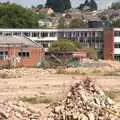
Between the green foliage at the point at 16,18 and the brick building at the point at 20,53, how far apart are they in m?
42.6

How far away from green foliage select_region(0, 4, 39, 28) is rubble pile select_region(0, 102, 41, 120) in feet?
286

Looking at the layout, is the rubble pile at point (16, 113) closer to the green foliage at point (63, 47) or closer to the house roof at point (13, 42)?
the house roof at point (13, 42)

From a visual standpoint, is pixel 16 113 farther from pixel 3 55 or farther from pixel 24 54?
pixel 24 54

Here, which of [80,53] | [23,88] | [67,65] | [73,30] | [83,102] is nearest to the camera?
[83,102]

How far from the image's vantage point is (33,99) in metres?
25.5

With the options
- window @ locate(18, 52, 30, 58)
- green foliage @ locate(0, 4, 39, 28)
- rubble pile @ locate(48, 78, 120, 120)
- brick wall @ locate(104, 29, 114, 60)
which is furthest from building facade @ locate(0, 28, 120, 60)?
rubble pile @ locate(48, 78, 120, 120)

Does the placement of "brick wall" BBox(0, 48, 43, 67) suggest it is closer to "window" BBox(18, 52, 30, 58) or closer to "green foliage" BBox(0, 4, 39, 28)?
"window" BBox(18, 52, 30, 58)

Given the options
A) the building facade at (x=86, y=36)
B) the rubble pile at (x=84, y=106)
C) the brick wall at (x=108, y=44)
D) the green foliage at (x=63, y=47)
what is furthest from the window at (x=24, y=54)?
the rubble pile at (x=84, y=106)

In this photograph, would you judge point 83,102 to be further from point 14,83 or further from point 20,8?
point 20,8

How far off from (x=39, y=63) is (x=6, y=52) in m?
4.34

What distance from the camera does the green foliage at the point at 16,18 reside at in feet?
349

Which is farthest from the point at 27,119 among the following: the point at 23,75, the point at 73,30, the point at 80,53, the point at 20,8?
the point at 20,8

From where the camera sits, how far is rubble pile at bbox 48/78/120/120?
16625mm

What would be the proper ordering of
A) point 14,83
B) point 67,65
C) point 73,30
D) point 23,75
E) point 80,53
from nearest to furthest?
1. point 14,83
2. point 23,75
3. point 67,65
4. point 80,53
5. point 73,30
